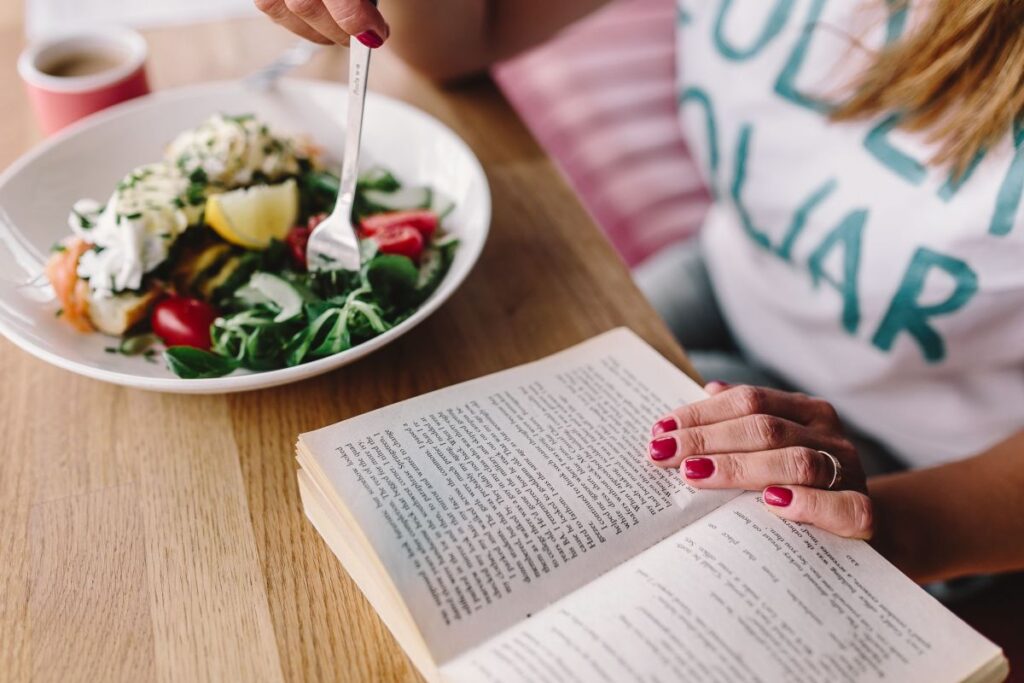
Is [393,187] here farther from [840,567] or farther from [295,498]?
[840,567]

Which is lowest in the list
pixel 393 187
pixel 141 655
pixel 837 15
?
pixel 141 655

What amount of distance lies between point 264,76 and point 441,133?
0.97 ft

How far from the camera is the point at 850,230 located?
2.83 feet

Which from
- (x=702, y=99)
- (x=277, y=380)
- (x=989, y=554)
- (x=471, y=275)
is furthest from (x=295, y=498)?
(x=702, y=99)

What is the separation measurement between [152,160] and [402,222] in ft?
0.96

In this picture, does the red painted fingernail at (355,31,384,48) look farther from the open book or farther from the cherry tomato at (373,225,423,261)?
the open book

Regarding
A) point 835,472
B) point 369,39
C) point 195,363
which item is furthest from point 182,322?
point 835,472

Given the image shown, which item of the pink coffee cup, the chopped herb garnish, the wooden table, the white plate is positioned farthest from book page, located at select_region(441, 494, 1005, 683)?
→ the pink coffee cup

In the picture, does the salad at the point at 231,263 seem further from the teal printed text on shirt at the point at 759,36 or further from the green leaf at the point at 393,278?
the teal printed text on shirt at the point at 759,36

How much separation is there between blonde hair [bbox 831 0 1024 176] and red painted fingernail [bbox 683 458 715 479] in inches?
16.4

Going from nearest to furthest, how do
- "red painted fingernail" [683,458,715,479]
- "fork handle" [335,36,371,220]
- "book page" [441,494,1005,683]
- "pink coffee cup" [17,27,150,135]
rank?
"book page" [441,494,1005,683], "red painted fingernail" [683,458,715,479], "fork handle" [335,36,371,220], "pink coffee cup" [17,27,150,135]

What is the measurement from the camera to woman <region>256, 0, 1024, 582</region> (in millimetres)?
642

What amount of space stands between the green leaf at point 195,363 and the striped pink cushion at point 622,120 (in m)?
0.69

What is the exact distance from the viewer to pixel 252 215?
28.8 inches
